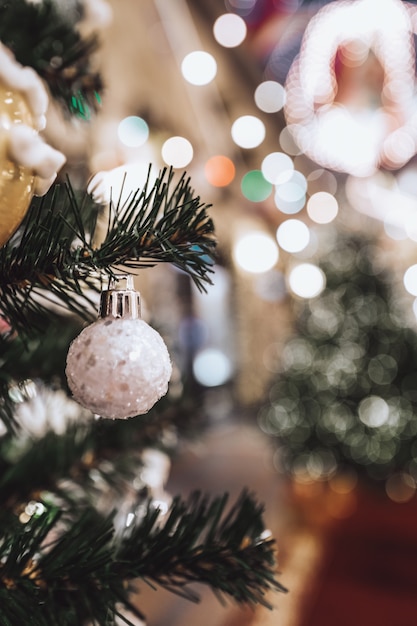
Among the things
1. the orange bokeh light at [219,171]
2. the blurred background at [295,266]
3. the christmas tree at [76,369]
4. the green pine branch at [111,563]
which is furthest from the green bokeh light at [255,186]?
the green pine branch at [111,563]

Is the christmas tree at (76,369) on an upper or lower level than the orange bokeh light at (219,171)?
lower

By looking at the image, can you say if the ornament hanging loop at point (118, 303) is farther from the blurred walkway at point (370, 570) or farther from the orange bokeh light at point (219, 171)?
the orange bokeh light at point (219, 171)

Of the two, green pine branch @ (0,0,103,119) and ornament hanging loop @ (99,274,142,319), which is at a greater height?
green pine branch @ (0,0,103,119)

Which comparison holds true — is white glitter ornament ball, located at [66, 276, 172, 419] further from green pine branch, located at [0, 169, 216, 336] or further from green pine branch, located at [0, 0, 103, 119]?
green pine branch, located at [0, 0, 103, 119]

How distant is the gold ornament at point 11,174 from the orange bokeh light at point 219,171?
218cm

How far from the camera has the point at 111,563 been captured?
0.32 metres

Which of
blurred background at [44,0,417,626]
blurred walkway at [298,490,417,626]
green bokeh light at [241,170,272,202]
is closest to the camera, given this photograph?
blurred walkway at [298,490,417,626]

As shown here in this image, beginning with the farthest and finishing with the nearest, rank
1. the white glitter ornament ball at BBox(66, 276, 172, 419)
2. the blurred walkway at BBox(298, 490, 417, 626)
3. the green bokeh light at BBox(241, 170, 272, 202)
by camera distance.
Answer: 1. the green bokeh light at BBox(241, 170, 272, 202)
2. the blurred walkway at BBox(298, 490, 417, 626)
3. the white glitter ornament ball at BBox(66, 276, 172, 419)

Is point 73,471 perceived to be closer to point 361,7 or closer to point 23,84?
point 23,84

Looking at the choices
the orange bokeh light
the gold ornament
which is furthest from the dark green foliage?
the gold ornament

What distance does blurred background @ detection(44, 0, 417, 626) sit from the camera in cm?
145

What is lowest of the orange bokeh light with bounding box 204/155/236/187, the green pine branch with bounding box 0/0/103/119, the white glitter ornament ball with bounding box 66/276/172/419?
the white glitter ornament ball with bounding box 66/276/172/419

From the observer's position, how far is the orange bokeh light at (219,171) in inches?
96.1

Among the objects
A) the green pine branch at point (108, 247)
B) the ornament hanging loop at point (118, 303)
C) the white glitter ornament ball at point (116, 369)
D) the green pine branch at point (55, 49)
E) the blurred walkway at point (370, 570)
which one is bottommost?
the blurred walkway at point (370, 570)
